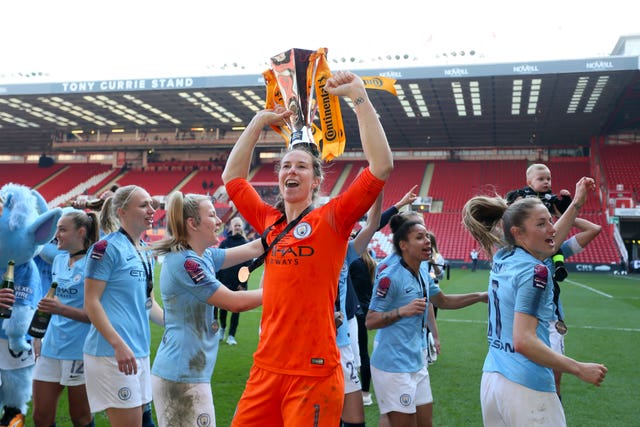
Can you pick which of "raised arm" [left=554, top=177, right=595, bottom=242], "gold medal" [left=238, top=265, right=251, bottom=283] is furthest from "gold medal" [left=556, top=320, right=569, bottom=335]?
→ "gold medal" [left=238, top=265, right=251, bottom=283]

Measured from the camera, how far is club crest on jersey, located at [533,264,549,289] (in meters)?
2.70

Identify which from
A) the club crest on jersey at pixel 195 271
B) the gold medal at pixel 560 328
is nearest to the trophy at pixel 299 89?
the club crest on jersey at pixel 195 271

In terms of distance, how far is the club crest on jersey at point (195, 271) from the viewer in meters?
2.97

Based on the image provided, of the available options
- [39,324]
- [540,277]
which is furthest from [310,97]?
[39,324]

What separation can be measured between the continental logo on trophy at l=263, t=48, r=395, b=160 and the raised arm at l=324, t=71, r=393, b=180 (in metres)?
0.25

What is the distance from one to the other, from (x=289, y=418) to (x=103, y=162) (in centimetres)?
4785

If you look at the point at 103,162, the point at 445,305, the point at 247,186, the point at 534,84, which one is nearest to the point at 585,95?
the point at 534,84

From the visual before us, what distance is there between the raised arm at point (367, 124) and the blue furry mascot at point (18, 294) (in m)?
2.87

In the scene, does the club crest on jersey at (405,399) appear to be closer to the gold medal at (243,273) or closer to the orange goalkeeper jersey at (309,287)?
the orange goalkeeper jersey at (309,287)

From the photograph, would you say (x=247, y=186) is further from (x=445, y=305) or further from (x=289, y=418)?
(x=445, y=305)

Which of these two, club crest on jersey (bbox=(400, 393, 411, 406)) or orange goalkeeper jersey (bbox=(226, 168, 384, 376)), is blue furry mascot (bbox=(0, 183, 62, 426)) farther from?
club crest on jersey (bbox=(400, 393, 411, 406))

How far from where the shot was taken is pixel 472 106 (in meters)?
29.5

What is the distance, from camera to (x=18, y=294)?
14.1 ft

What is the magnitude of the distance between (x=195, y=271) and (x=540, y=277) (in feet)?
6.10
